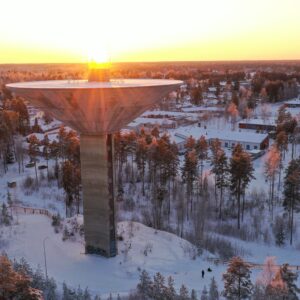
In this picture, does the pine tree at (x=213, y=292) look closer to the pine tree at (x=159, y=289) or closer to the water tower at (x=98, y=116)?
the pine tree at (x=159, y=289)

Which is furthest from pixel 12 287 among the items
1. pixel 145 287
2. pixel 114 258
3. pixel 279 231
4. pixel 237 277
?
pixel 279 231

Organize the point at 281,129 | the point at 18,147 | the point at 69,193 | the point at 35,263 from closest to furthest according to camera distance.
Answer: the point at 35,263 < the point at 69,193 < the point at 18,147 < the point at 281,129

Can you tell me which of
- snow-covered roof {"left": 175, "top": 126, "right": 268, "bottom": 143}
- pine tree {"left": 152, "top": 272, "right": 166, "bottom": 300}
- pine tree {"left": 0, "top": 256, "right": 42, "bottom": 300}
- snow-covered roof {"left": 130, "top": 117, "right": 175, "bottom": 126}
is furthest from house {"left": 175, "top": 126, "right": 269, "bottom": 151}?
pine tree {"left": 0, "top": 256, "right": 42, "bottom": 300}

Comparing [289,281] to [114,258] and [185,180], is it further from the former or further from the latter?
[185,180]

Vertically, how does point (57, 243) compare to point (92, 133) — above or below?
below

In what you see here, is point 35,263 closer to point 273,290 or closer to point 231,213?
point 273,290

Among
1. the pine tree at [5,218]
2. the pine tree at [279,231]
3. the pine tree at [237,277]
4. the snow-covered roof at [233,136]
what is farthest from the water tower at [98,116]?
the snow-covered roof at [233,136]

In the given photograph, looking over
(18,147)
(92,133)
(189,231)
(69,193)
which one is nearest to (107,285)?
(92,133)

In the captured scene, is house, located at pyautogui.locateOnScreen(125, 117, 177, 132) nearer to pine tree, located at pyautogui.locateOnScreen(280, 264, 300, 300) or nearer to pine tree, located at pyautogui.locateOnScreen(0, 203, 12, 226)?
pine tree, located at pyautogui.locateOnScreen(0, 203, 12, 226)
